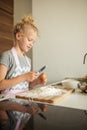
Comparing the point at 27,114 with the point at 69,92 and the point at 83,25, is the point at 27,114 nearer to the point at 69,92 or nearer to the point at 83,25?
the point at 69,92

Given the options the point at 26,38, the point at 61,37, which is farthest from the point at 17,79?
the point at 61,37

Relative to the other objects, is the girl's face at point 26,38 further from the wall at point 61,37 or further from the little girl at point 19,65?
the wall at point 61,37

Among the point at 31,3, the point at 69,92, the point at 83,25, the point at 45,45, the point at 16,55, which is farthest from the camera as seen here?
the point at 31,3

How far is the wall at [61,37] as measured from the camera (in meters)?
2.01

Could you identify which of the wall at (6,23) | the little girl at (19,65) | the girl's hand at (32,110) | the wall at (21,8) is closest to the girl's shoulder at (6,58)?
the little girl at (19,65)

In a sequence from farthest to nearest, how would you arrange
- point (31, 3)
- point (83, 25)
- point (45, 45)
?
point (31, 3) → point (45, 45) → point (83, 25)

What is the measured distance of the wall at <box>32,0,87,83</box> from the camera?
201cm

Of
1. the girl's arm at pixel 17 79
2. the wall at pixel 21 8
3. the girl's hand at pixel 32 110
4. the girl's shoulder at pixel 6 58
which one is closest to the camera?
the girl's hand at pixel 32 110

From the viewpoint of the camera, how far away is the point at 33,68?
2.22 m

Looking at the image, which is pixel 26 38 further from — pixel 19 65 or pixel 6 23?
pixel 6 23

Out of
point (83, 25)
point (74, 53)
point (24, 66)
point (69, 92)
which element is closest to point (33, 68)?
point (74, 53)

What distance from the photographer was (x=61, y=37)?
6.85ft

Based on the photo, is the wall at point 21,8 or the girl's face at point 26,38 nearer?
the girl's face at point 26,38

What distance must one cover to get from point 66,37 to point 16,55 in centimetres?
102
